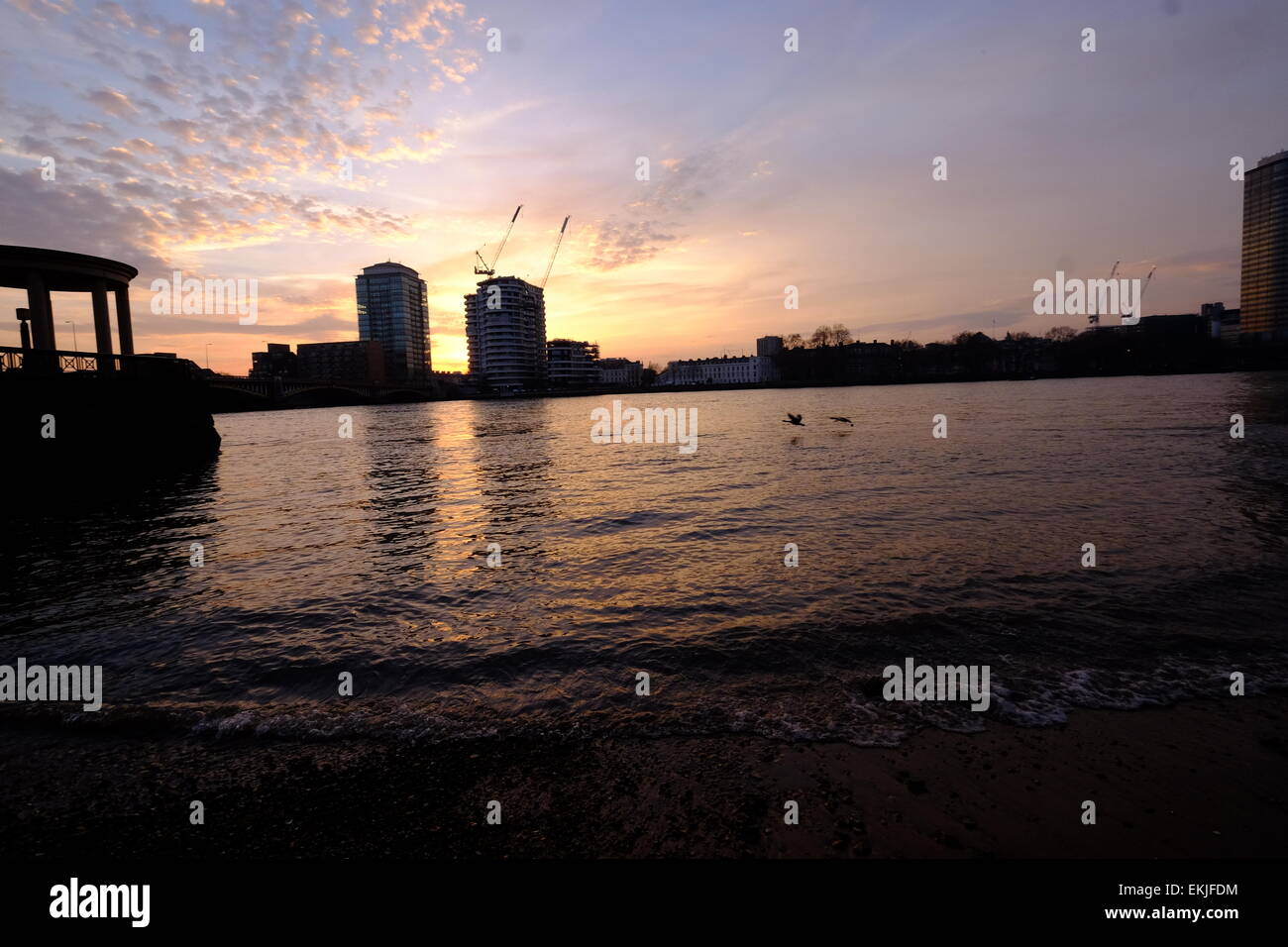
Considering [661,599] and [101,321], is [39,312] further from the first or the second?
[661,599]

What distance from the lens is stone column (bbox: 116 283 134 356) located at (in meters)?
40.1

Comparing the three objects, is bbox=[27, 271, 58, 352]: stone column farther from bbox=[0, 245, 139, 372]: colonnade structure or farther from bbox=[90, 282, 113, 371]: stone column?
bbox=[90, 282, 113, 371]: stone column

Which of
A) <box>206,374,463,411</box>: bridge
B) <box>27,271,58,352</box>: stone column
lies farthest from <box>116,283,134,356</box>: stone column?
<box>206,374,463,411</box>: bridge

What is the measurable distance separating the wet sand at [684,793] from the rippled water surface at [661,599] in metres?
0.51

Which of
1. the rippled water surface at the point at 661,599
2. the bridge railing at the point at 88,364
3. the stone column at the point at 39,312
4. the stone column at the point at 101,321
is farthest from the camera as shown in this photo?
the stone column at the point at 101,321

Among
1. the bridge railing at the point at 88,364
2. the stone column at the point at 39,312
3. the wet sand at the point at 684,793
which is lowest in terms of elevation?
the wet sand at the point at 684,793

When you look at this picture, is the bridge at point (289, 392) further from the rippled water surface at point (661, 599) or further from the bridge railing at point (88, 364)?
the rippled water surface at point (661, 599)

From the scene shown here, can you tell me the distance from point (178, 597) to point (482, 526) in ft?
25.7

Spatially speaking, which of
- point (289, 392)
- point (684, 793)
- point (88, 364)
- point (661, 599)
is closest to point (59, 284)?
point (88, 364)

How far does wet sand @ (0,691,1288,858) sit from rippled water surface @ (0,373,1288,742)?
Result: 1.69ft

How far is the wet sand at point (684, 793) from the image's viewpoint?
466 centimetres

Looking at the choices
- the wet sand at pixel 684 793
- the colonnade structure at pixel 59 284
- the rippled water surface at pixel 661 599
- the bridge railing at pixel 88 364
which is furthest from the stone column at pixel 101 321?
the wet sand at pixel 684 793
